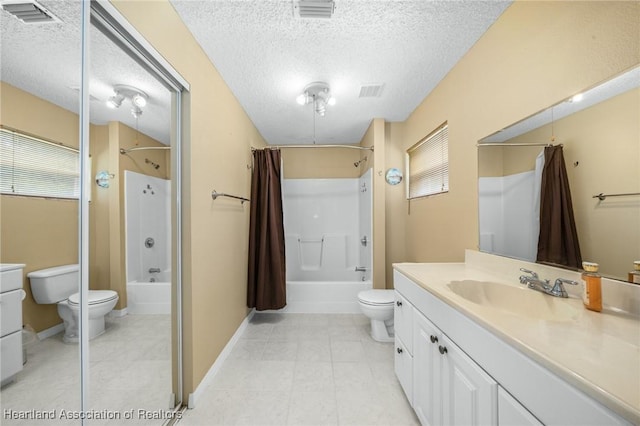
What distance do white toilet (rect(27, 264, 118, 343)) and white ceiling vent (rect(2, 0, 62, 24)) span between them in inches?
30.9

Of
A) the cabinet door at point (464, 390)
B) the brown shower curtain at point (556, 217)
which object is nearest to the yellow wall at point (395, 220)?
the brown shower curtain at point (556, 217)

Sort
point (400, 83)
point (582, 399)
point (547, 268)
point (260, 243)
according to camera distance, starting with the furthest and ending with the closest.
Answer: point (260, 243)
point (400, 83)
point (547, 268)
point (582, 399)

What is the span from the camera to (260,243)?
2.70m

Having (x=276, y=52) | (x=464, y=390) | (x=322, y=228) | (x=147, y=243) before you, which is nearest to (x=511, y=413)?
(x=464, y=390)

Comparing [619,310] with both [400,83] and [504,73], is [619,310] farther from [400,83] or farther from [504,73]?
[400,83]

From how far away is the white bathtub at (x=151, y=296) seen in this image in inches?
46.3

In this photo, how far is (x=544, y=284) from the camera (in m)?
1.07

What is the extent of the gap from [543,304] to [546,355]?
594 mm

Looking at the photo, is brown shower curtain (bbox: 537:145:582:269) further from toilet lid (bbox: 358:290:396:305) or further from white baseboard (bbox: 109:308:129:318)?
white baseboard (bbox: 109:308:129:318)

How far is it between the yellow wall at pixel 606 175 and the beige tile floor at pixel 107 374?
2.08 m

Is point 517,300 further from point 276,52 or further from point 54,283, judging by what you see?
point 276,52

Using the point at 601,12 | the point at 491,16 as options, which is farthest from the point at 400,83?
the point at 601,12

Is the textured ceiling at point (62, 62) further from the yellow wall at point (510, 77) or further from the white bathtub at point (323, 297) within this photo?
the white bathtub at point (323, 297)

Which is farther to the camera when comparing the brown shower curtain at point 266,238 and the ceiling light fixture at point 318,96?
the brown shower curtain at point 266,238
